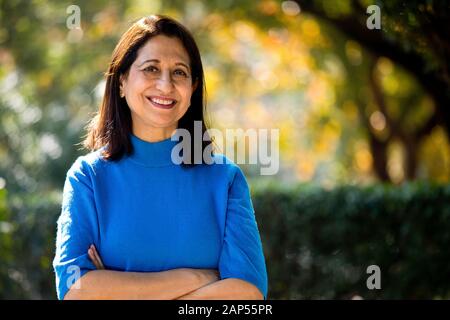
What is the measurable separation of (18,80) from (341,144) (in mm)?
5663

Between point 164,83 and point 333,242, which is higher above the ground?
point 164,83

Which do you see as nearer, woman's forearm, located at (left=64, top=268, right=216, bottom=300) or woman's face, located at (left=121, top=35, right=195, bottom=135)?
→ woman's forearm, located at (left=64, top=268, right=216, bottom=300)

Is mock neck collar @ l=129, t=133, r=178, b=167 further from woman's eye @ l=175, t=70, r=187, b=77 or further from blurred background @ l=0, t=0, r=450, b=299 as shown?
blurred background @ l=0, t=0, r=450, b=299

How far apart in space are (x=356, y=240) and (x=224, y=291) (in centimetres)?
351

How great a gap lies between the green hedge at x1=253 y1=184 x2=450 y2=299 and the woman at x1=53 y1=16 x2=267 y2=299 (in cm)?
329

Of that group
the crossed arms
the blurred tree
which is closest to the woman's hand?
the crossed arms

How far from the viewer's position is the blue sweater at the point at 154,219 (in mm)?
2482

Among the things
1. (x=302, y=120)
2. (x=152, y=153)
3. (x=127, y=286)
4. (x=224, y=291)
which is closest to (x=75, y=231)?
(x=127, y=286)

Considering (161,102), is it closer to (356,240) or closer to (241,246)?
(241,246)

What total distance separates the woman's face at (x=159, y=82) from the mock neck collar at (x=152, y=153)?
3.0 inches

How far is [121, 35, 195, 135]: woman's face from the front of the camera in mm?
2629

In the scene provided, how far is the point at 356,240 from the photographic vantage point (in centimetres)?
577

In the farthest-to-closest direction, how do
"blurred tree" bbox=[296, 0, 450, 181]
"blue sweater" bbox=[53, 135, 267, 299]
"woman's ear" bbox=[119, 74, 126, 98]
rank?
"blurred tree" bbox=[296, 0, 450, 181] → "woman's ear" bbox=[119, 74, 126, 98] → "blue sweater" bbox=[53, 135, 267, 299]
